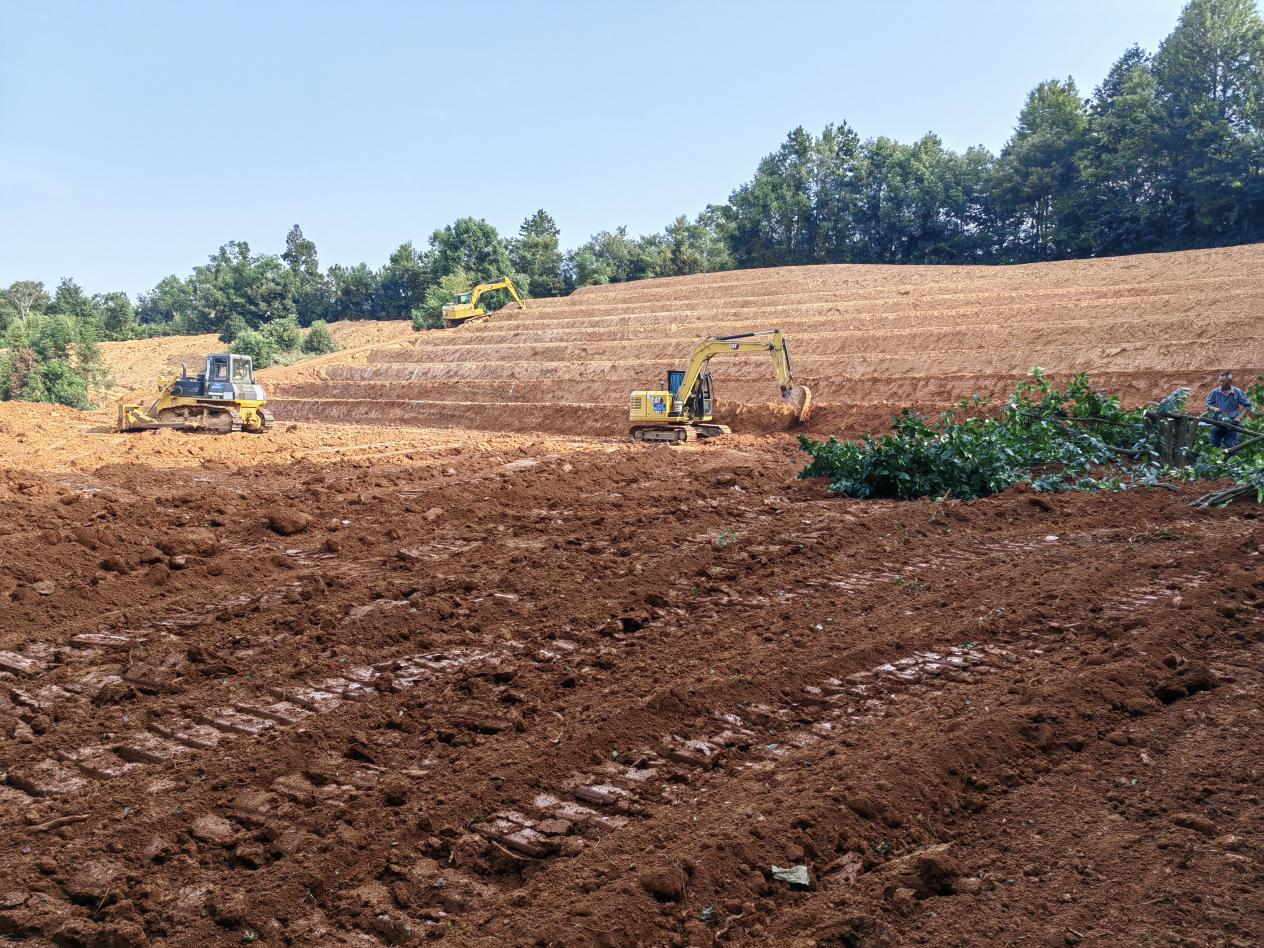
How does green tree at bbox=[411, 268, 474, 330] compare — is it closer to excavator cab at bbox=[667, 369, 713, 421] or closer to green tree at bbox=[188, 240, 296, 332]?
green tree at bbox=[188, 240, 296, 332]

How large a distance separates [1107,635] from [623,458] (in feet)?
37.2

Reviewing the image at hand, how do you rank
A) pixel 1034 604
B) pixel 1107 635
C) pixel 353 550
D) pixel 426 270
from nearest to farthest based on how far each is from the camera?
1. pixel 1107 635
2. pixel 1034 604
3. pixel 353 550
4. pixel 426 270

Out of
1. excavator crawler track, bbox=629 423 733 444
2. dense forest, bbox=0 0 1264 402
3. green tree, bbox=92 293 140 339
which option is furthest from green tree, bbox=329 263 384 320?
excavator crawler track, bbox=629 423 733 444

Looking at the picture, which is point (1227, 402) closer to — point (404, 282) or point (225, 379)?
point (225, 379)

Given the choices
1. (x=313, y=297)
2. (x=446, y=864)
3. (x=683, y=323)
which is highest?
(x=313, y=297)

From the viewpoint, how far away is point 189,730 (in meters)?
5.72

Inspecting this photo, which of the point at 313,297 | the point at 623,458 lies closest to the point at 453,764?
the point at 623,458

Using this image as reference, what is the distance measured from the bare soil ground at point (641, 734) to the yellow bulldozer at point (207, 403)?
1406 centimetres

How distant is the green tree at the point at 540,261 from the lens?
65.0m

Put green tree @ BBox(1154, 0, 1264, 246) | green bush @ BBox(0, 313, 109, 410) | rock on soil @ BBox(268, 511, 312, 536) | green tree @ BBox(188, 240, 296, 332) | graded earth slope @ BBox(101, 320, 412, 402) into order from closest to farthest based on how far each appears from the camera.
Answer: rock on soil @ BBox(268, 511, 312, 536), green bush @ BBox(0, 313, 109, 410), green tree @ BBox(1154, 0, 1264, 246), graded earth slope @ BBox(101, 320, 412, 402), green tree @ BBox(188, 240, 296, 332)

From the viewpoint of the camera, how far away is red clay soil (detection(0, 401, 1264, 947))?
12.5 feet

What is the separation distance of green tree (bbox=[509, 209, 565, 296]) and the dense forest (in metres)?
0.15

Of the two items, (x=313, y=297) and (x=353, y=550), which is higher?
(x=313, y=297)

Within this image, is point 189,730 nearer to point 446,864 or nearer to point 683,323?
point 446,864
